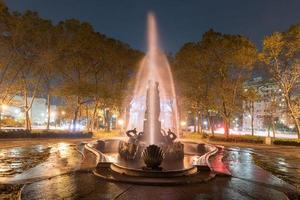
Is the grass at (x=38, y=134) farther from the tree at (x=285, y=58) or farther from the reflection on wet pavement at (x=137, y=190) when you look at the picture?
the tree at (x=285, y=58)

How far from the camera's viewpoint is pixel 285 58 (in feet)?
134

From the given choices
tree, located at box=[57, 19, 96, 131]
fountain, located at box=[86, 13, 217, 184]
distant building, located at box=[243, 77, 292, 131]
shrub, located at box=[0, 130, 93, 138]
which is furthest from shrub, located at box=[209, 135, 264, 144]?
tree, located at box=[57, 19, 96, 131]

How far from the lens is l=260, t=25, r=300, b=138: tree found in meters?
39.2

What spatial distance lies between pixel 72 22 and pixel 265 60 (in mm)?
28298

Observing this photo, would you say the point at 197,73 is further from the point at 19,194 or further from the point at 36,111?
the point at 36,111

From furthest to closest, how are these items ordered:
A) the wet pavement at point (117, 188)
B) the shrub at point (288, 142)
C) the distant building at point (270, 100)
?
the distant building at point (270, 100) < the shrub at point (288, 142) < the wet pavement at point (117, 188)

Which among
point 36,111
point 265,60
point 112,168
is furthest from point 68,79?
point 36,111

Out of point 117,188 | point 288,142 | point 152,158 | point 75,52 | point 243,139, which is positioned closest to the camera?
point 117,188

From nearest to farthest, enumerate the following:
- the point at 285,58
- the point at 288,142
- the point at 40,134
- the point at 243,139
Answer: the point at 288,142, the point at 40,134, the point at 285,58, the point at 243,139

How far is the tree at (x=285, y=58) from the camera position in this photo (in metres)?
39.2

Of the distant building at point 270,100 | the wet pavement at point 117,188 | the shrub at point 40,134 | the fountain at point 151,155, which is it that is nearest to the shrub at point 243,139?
the distant building at point 270,100

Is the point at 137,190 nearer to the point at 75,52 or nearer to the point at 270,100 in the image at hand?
the point at 75,52

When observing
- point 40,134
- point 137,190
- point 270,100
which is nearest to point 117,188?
point 137,190

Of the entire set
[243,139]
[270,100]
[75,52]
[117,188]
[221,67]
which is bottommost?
[117,188]
